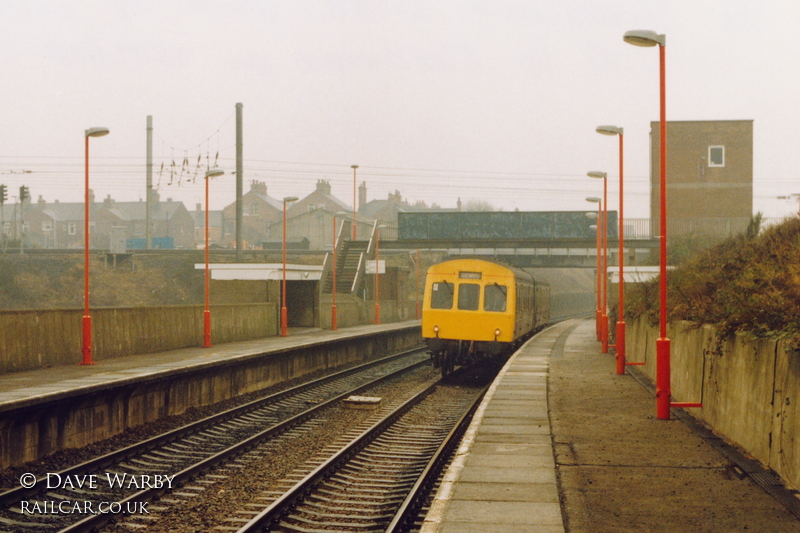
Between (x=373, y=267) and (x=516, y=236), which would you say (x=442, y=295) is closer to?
(x=373, y=267)

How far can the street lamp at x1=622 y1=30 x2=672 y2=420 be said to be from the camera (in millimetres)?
11281

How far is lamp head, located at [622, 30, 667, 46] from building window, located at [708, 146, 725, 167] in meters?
42.4

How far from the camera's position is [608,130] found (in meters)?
19.8

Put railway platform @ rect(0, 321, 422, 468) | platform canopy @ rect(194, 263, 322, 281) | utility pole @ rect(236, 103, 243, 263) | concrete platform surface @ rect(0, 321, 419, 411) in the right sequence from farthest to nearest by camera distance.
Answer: utility pole @ rect(236, 103, 243, 263) < platform canopy @ rect(194, 263, 322, 281) < concrete platform surface @ rect(0, 321, 419, 411) < railway platform @ rect(0, 321, 422, 468)

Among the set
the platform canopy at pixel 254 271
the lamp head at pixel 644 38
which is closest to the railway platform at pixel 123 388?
the platform canopy at pixel 254 271

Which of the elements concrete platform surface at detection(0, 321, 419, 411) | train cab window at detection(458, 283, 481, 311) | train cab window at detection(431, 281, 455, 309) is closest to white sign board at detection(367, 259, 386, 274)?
concrete platform surface at detection(0, 321, 419, 411)

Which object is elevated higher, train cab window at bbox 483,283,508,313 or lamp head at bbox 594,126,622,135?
lamp head at bbox 594,126,622,135

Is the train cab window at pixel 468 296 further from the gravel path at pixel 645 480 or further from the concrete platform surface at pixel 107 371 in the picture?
the gravel path at pixel 645 480

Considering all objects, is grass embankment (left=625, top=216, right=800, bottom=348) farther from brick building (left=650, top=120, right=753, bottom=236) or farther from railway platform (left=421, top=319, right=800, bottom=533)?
brick building (left=650, top=120, right=753, bottom=236)

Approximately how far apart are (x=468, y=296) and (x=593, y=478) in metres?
13.9

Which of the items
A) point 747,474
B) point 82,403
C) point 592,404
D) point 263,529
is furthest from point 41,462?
point 747,474

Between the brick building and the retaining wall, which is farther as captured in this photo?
the brick building

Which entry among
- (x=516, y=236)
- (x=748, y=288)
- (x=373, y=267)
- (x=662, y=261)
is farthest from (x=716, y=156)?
(x=748, y=288)

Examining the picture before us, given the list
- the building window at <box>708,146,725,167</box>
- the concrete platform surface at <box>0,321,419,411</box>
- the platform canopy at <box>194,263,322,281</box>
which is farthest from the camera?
the building window at <box>708,146,725,167</box>
